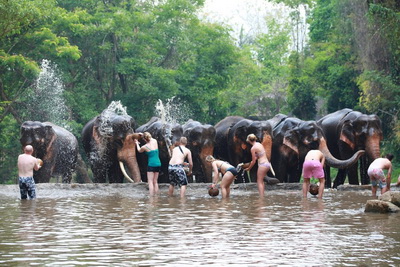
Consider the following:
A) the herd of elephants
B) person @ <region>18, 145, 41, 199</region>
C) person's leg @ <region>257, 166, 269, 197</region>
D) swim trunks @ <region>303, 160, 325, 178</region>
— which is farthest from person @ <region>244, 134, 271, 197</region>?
person @ <region>18, 145, 41, 199</region>

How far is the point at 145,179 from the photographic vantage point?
26.5 m

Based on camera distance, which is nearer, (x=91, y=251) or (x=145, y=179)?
(x=91, y=251)

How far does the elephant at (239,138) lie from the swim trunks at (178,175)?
485cm

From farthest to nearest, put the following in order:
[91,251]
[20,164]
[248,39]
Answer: [248,39] → [20,164] → [91,251]

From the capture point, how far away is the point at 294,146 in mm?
23500

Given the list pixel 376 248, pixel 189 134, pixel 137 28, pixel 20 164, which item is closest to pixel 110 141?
pixel 189 134

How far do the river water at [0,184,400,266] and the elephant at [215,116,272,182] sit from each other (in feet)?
20.4

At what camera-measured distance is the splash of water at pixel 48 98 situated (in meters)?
34.6

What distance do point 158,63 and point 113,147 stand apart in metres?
18.3

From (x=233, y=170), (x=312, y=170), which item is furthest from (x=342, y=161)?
(x=233, y=170)

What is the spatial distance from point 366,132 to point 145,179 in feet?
24.6

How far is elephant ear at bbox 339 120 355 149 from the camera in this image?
79.0 ft

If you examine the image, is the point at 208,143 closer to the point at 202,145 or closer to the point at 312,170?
the point at 202,145

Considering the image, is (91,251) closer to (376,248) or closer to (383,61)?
(376,248)
